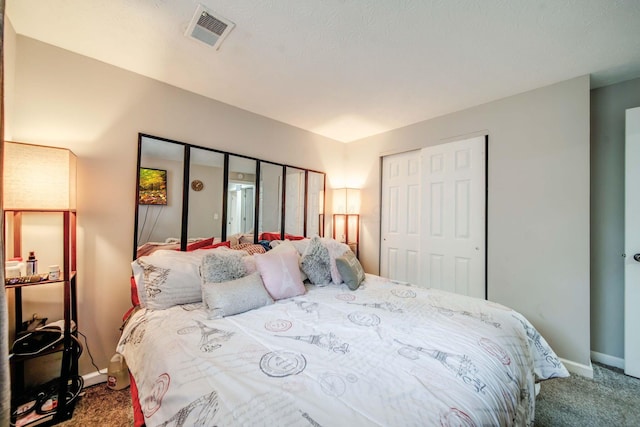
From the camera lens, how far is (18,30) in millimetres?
1631

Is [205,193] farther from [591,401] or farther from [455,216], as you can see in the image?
[591,401]

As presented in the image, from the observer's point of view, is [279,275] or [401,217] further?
[401,217]

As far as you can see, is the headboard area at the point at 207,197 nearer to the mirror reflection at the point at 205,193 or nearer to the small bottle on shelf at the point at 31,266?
the mirror reflection at the point at 205,193

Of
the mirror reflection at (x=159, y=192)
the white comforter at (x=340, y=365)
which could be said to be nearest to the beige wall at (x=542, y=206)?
the white comforter at (x=340, y=365)

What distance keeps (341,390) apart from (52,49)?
285 centimetres

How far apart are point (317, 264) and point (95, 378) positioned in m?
1.92

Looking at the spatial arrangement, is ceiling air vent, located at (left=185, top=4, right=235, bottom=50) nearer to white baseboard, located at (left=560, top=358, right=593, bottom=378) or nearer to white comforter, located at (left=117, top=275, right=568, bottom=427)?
white comforter, located at (left=117, top=275, right=568, bottom=427)

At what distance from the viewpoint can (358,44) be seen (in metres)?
1.72

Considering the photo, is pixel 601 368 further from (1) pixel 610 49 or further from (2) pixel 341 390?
(2) pixel 341 390

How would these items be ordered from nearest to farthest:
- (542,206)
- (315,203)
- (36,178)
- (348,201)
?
(36,178), (542,206), (315,203), (348,201)

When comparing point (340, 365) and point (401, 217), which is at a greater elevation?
point (401, 217)

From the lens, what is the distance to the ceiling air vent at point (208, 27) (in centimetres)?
148

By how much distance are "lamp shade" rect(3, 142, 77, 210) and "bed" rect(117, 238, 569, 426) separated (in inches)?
25.2

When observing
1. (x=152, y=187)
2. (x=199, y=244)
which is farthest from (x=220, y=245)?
(x=152, y=187)
